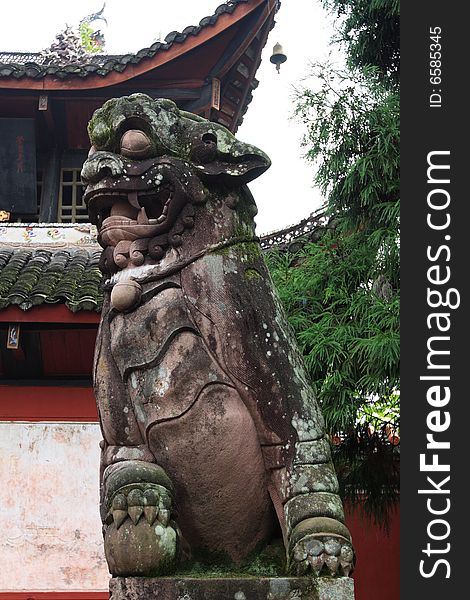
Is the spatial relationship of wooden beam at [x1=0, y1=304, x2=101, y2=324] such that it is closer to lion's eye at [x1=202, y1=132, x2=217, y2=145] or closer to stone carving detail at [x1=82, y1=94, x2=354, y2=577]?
stone carving detail at [x1=82, y1=94, x2=354, y2=577]

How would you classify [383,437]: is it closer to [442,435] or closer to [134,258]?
[442,435]

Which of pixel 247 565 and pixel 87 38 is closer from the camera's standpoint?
pixel 247 565

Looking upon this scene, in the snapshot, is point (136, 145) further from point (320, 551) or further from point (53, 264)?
point (53, 264)

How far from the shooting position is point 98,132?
10.7 ft

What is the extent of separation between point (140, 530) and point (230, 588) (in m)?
0.36

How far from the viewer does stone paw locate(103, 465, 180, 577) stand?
8.70ft

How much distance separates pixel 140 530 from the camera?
2.67m

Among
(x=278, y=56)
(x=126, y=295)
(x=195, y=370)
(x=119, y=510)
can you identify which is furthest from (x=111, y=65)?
(x=119, y=510)

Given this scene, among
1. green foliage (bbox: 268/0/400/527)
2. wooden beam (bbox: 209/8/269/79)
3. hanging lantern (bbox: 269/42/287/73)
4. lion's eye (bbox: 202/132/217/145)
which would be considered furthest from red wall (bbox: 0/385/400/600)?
hanging lantern (bbox: 269/42/287/73)

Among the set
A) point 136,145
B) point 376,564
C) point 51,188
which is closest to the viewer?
point 136,145

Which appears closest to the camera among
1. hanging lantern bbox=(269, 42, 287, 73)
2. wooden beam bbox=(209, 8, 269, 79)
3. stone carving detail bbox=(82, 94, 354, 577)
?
stone carving detail bbox=(82, 94, 354, 577)

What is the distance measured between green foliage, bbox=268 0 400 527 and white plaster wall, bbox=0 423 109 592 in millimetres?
2180

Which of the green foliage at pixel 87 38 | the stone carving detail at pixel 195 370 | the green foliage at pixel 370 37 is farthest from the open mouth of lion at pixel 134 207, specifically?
the green foliage at pixel 87 38

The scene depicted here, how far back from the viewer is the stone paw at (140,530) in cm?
265
